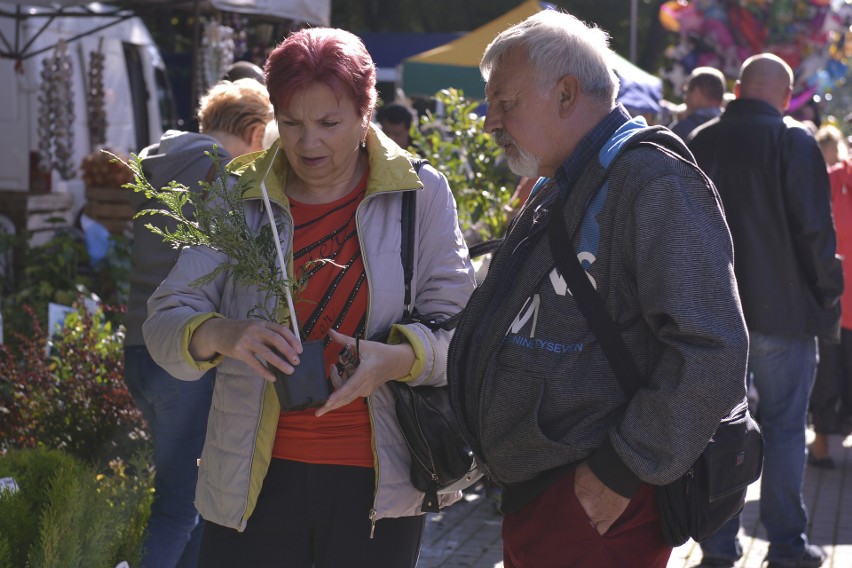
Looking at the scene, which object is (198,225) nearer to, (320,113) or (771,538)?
(320,113)

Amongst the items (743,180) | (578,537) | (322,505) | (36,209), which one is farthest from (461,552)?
(36,209)

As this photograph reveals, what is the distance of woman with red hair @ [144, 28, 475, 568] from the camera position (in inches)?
108

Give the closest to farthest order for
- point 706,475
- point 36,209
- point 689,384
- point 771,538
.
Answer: point 689,384
point 706,475
point 771,538
point 36,209

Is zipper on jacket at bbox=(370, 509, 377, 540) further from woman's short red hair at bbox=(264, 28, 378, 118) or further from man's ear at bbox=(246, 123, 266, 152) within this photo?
man's ear at bbox=(246, 123, 266, 152)

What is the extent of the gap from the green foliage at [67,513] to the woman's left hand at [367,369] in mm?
869

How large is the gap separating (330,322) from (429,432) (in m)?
0.35

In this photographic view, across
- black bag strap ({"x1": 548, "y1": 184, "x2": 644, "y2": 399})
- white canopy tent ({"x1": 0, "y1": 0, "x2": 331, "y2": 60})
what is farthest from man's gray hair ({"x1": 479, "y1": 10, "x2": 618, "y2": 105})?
white canopy tent ({"x1": 0, "y1": 0, "x2": 331, "y2": 60})

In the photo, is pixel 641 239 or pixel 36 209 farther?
pixel 36 209

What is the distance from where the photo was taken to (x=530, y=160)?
2.55 metres

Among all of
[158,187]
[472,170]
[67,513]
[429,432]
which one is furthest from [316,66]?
[472,170]

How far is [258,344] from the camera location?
2.52 meters

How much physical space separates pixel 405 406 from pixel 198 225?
63 centimetres

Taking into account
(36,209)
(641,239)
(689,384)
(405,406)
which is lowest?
(36,209)

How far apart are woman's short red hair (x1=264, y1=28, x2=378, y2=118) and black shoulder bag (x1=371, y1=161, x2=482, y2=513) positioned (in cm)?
39
